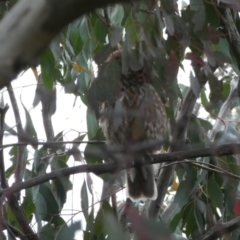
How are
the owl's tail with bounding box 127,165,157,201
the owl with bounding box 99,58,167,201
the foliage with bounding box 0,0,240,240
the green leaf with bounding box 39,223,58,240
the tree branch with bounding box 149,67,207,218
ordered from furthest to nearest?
the owl's tail with bounding box 127,165,157,201 < the owl with bounding box 99,58,167,201 < the green leaf with bounding box 39,223,58,240 < the tree branch with bounding box 149,67,207,218 < the foliage with bounding box 0,0,240,240

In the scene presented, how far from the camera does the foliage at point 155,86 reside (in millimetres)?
1471

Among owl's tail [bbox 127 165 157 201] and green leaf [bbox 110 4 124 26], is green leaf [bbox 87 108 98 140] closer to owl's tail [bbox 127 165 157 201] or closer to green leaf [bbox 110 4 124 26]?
owl's tail [bbox 127 165 157 201]

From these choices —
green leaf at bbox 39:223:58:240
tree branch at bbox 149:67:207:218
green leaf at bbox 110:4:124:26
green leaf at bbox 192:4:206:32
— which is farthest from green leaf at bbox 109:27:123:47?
green leaf at bbox 39:223:58:240

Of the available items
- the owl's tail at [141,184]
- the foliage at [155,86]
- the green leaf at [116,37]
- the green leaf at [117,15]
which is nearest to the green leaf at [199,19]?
the foliage at [155,86]

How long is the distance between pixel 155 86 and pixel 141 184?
1130 millimetres

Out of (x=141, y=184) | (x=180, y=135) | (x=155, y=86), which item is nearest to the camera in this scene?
(x=155, y=86)

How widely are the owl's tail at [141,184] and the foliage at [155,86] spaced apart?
13 centimetres

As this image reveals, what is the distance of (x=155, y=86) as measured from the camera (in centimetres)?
151

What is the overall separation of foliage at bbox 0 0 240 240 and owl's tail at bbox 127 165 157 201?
5.1 inches

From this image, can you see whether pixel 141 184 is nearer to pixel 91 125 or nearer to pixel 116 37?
pixel 91 125

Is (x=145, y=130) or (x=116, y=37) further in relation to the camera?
(x=145, y=130)

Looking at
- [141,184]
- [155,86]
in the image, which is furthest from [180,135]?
[141,184]

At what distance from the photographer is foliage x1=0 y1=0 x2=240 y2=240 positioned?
147cm

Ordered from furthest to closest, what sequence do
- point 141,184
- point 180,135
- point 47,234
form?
point 141,184 → point 47,234 → point 180,135
